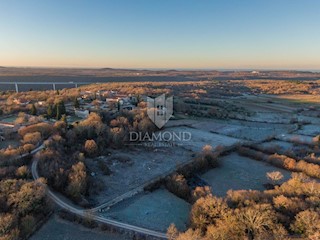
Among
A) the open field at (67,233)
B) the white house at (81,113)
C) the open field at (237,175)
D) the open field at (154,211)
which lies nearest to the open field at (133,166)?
the open field at (154,211)

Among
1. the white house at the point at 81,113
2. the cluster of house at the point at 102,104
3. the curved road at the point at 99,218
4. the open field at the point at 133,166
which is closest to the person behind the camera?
the curved road at the point at 99,218

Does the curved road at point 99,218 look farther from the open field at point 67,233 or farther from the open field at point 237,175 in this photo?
the open field at point 237,175

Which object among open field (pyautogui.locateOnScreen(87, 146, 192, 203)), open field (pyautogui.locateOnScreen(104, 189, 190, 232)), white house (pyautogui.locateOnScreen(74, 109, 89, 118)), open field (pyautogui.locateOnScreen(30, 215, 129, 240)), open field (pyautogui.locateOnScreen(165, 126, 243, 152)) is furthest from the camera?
white house (pyautogui.locateOnScreen(74, 109, 89, 118))

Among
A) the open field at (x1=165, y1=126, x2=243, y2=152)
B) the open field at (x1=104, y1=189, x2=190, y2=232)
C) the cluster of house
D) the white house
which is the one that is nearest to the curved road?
the open field at (x1=104, y1=189, x2=190, y2=232)

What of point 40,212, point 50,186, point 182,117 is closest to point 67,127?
point 50,186

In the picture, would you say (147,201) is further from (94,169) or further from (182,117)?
(182,117)

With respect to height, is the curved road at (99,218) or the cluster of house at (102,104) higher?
the cluster of house at (102,104)

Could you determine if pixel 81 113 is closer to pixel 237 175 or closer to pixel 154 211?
pixel 237 175

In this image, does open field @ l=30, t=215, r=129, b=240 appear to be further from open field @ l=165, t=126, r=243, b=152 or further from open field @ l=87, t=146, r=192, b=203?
open field @ l=165, t=126, r=243, b=152
